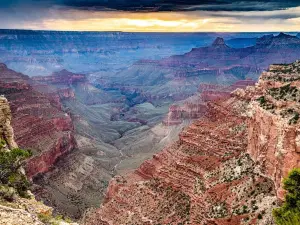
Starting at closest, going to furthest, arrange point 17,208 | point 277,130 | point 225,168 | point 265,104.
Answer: point 17,208
point 277,130
point 265,104
point 225,168

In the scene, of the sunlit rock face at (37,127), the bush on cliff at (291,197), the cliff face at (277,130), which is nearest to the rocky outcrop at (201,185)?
the cliff face at (277,130)

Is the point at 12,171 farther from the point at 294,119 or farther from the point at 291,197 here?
the point at 294,119

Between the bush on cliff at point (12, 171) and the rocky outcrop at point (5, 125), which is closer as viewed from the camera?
the bush on cliff at point (12, 171)

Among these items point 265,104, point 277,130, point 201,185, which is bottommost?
point 201,185

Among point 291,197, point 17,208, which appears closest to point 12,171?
point 17,208

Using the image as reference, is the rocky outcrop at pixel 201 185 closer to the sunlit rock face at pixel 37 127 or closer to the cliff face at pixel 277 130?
the cliff face at pixel 277 130

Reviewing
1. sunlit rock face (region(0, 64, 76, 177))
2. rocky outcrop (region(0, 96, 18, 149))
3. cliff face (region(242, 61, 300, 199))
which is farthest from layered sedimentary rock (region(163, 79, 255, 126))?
rocky outcrop (region(0, 96, 18, 149))

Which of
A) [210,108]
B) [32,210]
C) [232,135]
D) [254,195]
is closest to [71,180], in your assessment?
[210,108]
